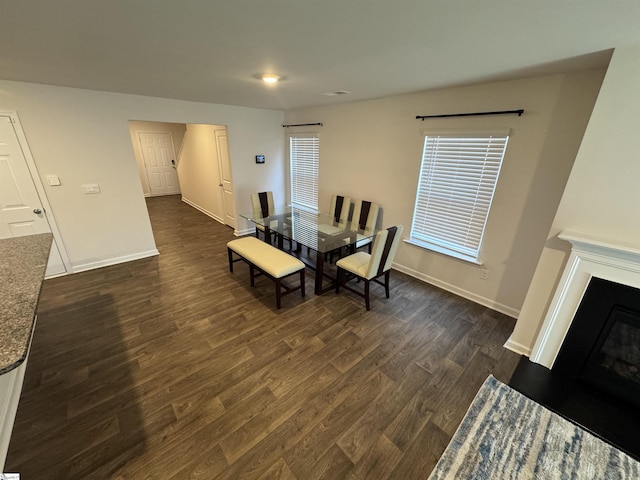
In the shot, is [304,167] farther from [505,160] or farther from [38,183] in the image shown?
[38,183]

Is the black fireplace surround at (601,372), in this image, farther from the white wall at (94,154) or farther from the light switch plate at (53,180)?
the light switch plate at (53,180)

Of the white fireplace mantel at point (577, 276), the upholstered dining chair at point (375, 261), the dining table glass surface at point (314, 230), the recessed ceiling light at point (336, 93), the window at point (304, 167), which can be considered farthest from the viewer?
the window at point (304, 167)

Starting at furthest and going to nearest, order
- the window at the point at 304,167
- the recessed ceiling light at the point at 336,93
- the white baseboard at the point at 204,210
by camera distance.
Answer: the white baseboard at the point at 204,210
the window at the point at 304,167
the recessed ceiling light at the point at 336,93

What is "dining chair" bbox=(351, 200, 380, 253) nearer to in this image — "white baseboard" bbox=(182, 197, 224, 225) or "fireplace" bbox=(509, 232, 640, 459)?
"fireplace" bbox=(509, 232, 640, 459)

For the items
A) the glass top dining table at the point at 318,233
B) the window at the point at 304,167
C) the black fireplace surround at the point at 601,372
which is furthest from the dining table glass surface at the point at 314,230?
the black fireplace surround at the point at 601,372

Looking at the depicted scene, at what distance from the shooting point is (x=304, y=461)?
4.75 ft

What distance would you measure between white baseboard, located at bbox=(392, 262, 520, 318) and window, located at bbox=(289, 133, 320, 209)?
2.18 m

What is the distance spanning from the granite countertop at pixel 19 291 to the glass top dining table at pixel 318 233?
2.17 metres

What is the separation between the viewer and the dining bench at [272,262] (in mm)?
2689

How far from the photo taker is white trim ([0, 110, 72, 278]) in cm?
275

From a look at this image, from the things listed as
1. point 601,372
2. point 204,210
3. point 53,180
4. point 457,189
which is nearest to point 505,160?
point 457,189

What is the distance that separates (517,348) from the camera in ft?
7.36

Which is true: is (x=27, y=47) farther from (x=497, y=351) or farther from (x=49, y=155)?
(x=497, y=351)

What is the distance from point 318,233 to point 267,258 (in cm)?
84
